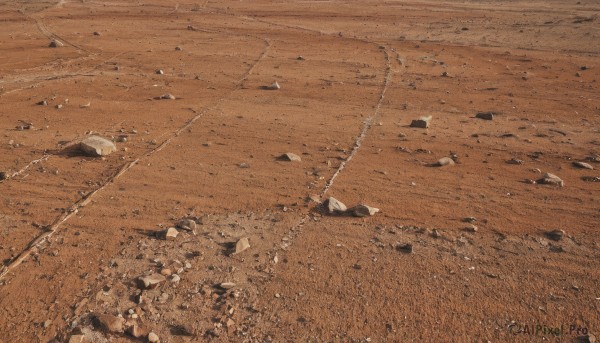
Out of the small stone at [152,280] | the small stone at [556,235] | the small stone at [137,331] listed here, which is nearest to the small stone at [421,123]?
the small stone at [556,235]

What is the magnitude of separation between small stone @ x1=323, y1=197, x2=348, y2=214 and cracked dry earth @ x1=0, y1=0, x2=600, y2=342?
203 millimetres

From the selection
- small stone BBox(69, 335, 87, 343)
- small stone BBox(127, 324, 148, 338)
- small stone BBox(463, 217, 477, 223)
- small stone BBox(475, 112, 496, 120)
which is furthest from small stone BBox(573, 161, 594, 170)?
small stone BBox(69, 335, 87, 343)

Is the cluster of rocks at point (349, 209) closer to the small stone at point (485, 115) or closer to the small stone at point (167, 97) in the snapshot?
the small stone at point (485, 115)

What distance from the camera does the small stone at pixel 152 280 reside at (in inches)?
195

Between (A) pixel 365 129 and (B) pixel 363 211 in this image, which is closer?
(B) pixel 363 211

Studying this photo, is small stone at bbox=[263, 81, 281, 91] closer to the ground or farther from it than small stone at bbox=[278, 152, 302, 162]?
closer to the ground

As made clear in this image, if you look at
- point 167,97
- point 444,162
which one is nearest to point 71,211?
point 444,162

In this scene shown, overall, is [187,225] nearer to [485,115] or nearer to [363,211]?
[363,211]

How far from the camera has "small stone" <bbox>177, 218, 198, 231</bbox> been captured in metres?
6.02

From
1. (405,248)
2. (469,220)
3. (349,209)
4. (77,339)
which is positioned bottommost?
(77,339)

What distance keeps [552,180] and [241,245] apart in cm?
504

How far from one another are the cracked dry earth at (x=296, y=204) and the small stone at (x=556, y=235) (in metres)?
0.05

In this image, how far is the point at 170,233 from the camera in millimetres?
5844

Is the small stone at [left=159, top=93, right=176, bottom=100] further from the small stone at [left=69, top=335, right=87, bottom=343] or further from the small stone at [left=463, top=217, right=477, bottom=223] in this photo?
the small stone at [left=69, top=335, right=87, bottom=343]
